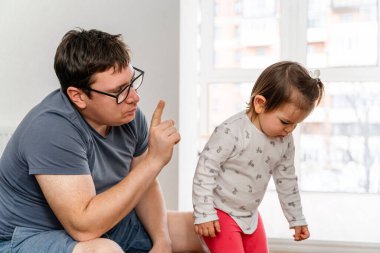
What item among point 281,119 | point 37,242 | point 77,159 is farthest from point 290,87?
point 37,242

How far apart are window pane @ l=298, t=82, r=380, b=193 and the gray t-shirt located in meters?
2.17

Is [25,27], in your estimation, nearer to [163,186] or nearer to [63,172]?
[163,186]

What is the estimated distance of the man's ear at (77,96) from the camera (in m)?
1.38

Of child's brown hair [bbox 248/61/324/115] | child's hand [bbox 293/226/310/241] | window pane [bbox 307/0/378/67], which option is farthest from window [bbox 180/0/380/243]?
child's brown hair [bbox 248/61/324/115]

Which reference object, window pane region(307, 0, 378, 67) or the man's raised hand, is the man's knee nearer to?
the man's raised hand

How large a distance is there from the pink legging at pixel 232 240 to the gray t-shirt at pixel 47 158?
35cm

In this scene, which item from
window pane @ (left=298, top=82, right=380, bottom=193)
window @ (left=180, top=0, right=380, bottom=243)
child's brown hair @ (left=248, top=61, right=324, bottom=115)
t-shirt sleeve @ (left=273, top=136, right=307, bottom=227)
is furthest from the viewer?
window pane @ (left=298, top=82, right=380, bottom=193)

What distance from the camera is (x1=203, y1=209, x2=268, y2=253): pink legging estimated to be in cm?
152

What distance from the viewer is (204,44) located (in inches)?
136

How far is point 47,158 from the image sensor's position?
128 centimetres

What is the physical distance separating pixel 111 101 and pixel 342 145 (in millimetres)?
2515

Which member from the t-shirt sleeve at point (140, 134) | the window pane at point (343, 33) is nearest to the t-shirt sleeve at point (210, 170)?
the t-shirt sleeve at point (140, 134)

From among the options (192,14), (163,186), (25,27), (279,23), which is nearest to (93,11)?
(25,27)

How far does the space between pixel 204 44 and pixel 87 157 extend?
7.17 feet
